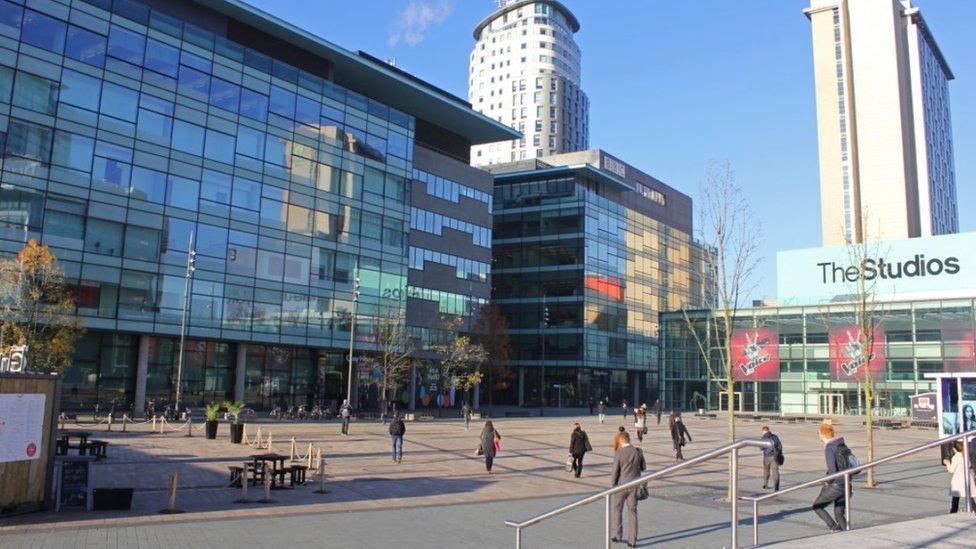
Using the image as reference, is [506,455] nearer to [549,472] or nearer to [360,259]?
[549,472]

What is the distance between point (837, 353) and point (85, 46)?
59054mm

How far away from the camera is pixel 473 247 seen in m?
68.6

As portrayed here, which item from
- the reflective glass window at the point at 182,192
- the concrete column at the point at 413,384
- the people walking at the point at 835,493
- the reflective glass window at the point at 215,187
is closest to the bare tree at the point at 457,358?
the concrete column at the point at 413,384

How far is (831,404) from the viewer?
62.5m

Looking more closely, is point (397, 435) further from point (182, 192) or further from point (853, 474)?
point (182, 192)

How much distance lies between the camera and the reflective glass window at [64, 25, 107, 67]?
39.8 metres

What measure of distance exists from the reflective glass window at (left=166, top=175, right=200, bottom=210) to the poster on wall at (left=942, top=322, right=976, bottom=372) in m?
56.2

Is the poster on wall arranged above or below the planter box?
above

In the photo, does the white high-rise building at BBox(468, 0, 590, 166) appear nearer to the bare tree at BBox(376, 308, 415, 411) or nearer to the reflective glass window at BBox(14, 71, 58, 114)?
the bare tree at BBox(376, 308, 415, 411)

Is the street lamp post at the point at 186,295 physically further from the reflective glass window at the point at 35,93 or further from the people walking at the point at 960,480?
the people walking at the point at 960,480

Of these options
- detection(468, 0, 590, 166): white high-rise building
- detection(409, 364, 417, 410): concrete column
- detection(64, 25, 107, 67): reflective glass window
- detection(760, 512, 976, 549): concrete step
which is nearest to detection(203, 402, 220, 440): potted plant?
detection(760, 512, 976, 549): concrete step

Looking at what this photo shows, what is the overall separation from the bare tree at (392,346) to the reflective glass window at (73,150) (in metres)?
21.6

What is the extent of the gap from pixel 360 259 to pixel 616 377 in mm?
43965

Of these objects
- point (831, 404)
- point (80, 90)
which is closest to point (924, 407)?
point (831, 404)
